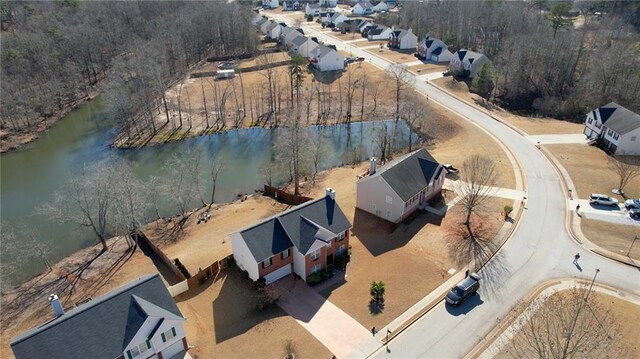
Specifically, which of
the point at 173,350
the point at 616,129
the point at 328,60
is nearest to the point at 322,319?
the point at 173,350

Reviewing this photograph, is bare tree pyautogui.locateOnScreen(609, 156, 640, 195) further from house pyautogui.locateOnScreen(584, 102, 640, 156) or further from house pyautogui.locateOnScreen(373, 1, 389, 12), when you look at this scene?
house pyautogui.locateOnScreen(373, 1, 389, 12)

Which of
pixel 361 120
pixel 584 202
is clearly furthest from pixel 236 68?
pixel 584 202

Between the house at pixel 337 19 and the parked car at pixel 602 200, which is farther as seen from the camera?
the house at pixel 337 19

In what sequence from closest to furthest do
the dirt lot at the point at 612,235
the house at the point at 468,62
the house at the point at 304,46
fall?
the dirt lot at the point at 612,235 → the house at the point at 468,62 → the house at the point at 304,46

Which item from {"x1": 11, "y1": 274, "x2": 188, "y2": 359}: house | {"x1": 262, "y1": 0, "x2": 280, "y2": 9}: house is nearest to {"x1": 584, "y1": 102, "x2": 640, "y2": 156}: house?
{"x1": 11, "y1": 274, "x2": 188, "y2": 359}: house

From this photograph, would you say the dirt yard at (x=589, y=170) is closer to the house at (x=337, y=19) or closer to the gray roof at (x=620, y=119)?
the gray roof at (x=620, y=119)

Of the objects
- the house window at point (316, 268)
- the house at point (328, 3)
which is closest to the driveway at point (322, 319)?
the house window at point (316, 268)

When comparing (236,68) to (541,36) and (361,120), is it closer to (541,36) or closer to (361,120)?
(361,120)

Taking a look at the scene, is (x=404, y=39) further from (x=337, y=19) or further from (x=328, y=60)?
(x=337, y=19)
